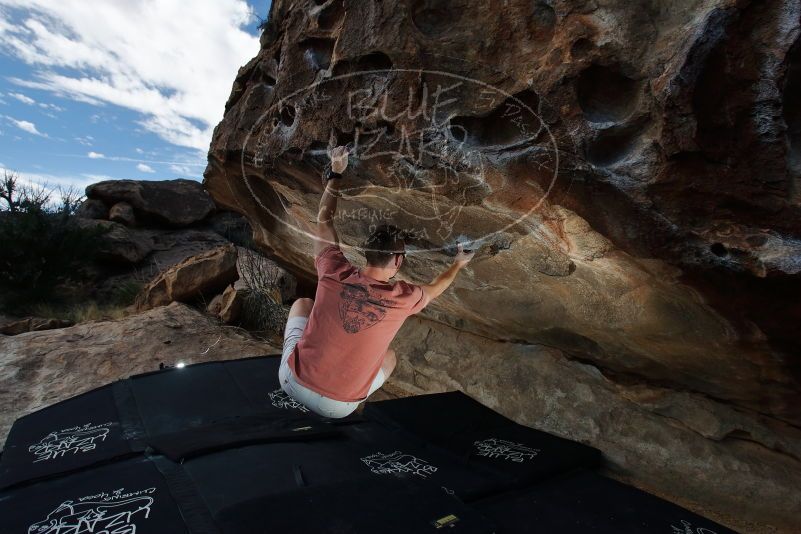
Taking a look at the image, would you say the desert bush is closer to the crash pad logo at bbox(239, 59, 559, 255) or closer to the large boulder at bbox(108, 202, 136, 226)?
the large boulder at bbox(108, 202, 136, 226)

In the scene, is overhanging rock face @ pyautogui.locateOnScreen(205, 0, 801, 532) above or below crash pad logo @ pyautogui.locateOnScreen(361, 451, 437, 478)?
above

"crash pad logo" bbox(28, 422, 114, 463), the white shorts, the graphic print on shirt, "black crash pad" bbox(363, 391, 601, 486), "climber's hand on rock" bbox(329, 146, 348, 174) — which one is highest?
"climber's hand on rock" bbox(329, 146, 348, 174)

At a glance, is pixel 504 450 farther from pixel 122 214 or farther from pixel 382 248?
pixel 122 214

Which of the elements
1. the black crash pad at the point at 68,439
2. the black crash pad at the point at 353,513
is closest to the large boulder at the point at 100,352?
the black crash pad at the point at 68,439

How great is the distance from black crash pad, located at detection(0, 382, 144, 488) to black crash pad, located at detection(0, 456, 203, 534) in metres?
0.14

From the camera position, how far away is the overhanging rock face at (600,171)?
1582 mm

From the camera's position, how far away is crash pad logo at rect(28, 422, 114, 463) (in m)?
2.63

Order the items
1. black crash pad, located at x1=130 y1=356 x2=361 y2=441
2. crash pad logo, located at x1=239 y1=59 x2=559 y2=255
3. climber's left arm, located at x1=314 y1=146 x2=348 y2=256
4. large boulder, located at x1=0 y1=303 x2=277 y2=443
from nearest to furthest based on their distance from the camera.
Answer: crash pad logo, located at x1=239 y1=59 x2=559 y2=255 → climber's left arm, located at x1=314 y1=146 x2=348 y2=256 → black crash pad, located at x1=130 y1=356 x2=361 y2=441 → large boulder, located at x1=0 y1=303 x2=277 y2=443

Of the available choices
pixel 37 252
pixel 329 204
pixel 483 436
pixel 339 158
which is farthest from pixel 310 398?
pixel 37 252

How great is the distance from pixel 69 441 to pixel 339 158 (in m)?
2.16

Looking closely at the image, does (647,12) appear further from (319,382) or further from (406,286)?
(319,382)

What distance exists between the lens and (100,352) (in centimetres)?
454

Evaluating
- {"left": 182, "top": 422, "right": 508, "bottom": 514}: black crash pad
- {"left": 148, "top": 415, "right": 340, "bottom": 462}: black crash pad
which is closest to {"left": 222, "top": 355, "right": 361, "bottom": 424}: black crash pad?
{"left": 148, "top": 415, "right": 340, "bottom": 462}: black crash pad

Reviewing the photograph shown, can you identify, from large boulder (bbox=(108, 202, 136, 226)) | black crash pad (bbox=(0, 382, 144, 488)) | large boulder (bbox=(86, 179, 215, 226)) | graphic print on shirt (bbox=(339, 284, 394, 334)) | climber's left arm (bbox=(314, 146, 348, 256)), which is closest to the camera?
graphic print on shirt (bbox=(339, 284, 394, 334))
